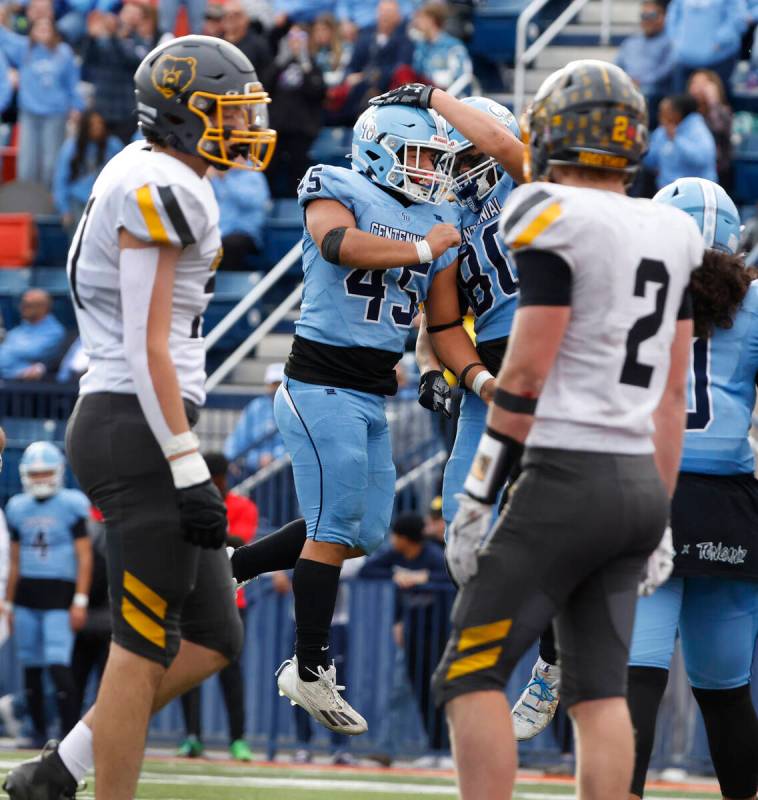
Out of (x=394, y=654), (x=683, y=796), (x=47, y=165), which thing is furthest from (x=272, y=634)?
(x=47, y=165)

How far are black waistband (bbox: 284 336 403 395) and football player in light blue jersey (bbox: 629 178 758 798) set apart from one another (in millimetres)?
1190

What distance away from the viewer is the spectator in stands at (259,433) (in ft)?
36.2

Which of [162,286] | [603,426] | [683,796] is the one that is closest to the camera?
[603,426]

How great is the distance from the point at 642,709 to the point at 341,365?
1616 mm

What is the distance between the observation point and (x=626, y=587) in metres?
4.40

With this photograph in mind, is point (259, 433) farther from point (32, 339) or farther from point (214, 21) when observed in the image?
point (214, 21)

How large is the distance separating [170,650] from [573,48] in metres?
10.8

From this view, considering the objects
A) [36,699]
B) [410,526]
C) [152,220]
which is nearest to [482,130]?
[152,220]

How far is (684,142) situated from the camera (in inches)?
477

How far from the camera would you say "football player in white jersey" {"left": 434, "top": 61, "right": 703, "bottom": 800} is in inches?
166

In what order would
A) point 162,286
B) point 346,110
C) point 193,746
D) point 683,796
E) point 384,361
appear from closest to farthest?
point 162,286 → point 384,361 → point 683,796 → point 193,746 → point 346,110

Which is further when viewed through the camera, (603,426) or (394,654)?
(394,654)

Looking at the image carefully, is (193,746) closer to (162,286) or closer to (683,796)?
(683,796)

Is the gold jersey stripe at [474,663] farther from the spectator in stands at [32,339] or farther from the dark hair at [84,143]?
the dark hair at [84,143]
